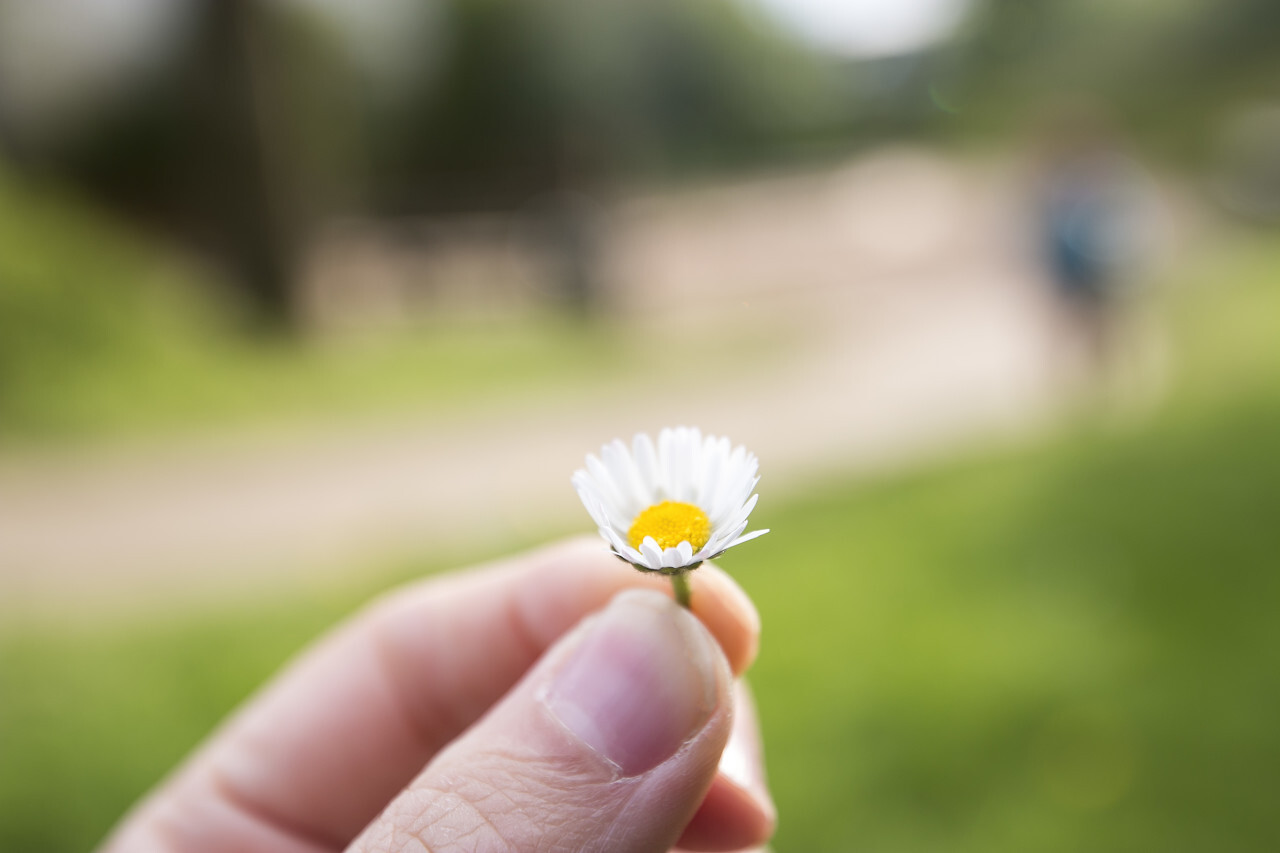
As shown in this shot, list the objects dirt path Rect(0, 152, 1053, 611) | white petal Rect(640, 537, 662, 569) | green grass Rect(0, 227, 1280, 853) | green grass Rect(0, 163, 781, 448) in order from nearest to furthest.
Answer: white petal Rect(640, 537, 662, 569), green grass Rect(0, 227, 1280, 853), dirt path Rect(0, 152, 1053, 611), green grass Rect(0, 163, 781, 448)

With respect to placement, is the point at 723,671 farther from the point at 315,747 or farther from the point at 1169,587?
the point at 1169,587

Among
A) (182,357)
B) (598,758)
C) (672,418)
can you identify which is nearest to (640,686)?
(598,758)

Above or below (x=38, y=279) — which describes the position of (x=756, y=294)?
below

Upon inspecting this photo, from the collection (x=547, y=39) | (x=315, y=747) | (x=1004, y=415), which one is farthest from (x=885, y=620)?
(x=547, y=39)

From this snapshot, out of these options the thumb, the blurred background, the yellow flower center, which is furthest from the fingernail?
the blurred background

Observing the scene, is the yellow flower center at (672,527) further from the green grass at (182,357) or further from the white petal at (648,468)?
the green grass at (182,357)

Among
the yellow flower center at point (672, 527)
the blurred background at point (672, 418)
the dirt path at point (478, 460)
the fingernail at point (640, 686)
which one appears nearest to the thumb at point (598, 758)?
the fingernail at point (640, 686)

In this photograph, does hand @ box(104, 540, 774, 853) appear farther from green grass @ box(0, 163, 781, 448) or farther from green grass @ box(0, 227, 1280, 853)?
green grass @ box(0, 163, 781, 448)
